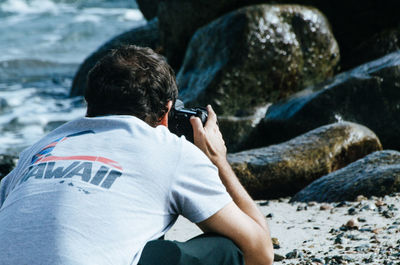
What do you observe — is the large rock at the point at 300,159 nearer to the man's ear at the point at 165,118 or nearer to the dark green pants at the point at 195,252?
the man's ear at the point at 165,118

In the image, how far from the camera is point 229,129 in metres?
8.06

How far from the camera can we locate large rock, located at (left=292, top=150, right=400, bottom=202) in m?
5.00

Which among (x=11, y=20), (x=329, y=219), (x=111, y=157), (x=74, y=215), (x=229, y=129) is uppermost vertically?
(x=111, y=157)

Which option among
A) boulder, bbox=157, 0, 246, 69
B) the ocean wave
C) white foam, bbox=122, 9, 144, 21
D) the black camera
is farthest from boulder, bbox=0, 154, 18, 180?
white foam, bbox=122, 9, 144, 21

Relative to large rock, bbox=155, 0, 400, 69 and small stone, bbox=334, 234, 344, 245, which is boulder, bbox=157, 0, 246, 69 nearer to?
large rock, bbox=155, 0, 400, 69

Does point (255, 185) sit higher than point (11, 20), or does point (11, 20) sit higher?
point (255, 185)

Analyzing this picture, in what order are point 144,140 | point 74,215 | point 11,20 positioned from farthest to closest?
point 11,20 < point 144,140 < point 74,215

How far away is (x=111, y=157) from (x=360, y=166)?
12.1 ft

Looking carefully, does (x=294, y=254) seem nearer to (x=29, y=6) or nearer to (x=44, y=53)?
(x=44, y=53)

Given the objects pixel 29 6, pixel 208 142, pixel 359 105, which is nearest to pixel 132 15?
pixel 29 6

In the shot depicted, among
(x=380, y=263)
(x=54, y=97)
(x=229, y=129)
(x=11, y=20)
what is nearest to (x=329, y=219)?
(x=380, y=263)

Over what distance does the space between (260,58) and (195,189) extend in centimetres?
634

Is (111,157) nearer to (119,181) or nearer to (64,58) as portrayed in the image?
(119,181)

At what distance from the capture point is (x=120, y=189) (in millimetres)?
2158
